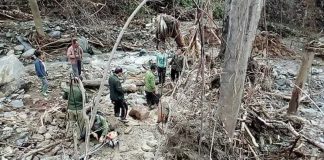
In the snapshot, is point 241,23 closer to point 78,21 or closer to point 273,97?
point 273,97

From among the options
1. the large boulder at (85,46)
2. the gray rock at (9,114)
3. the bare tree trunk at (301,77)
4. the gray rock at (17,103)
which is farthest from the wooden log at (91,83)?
the bare tree trunk at (301,77)

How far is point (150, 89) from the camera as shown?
716 cm

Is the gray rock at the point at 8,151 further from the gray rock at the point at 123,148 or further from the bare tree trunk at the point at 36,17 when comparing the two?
the bare tree trunk at the point at 36,17

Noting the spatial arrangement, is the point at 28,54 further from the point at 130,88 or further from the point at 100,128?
the point at 100,128

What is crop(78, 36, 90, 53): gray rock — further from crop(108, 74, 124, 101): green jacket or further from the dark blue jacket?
crop(108, 74, 124, 101): green jacket

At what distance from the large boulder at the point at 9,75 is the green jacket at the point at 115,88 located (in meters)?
3.01

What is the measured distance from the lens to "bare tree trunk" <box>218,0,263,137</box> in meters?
3.71

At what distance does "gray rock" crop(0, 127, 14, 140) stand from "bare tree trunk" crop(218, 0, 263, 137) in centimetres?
414

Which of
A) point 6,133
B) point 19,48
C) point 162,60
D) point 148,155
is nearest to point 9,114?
point 6,133

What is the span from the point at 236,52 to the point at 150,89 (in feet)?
11.3

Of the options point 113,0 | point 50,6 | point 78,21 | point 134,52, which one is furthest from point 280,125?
point 50,6

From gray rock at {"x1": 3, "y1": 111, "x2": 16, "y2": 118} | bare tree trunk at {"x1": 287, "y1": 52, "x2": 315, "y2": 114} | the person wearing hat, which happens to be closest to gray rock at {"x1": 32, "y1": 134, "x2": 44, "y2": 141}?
gray rock at {"x1": 3, "y1": 111, "x2": 16, "y2": 118}

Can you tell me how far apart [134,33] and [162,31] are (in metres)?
4.83

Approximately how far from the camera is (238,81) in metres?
4.20
